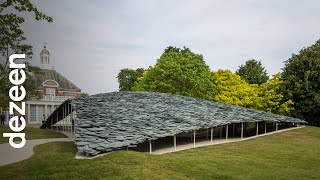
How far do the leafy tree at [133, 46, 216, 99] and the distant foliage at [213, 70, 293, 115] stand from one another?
296 centimetres

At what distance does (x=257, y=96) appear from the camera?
5109 cm

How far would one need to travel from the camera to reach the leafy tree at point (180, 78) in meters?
48.2

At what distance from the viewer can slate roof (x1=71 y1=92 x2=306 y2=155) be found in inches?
845

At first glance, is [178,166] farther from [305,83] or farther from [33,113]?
[33,113]

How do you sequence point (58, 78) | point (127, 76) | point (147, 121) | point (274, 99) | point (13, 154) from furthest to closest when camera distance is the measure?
1. point (127, 76)
2. point (58, 78)
3. point (274, 99)
4. point (147, 121)
5. point (13, 154)

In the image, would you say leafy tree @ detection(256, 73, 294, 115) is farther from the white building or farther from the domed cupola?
the domed cupola

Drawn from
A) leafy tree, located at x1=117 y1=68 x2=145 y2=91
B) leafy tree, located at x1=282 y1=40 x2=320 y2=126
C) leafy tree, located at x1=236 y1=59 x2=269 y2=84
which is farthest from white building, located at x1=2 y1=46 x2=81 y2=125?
leafy tree, located at x1=282 y1=40 x2=320 y2=126

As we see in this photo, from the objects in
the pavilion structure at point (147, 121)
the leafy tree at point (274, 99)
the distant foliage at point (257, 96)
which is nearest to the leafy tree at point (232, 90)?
the distant foliage at point (257, 96)

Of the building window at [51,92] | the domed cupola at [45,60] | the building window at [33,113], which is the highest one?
the domed cupola at [45,60]

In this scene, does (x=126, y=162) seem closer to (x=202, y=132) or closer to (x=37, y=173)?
(x=37, y=173)

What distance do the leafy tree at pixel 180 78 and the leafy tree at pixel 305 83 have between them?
1228 centimetres

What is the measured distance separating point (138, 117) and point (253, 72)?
3874 cm

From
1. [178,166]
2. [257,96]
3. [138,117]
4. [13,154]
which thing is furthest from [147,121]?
[257,96]

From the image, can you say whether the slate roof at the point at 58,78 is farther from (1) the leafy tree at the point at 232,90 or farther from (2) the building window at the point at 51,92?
(1) the leafy tree at the point at 232,90
